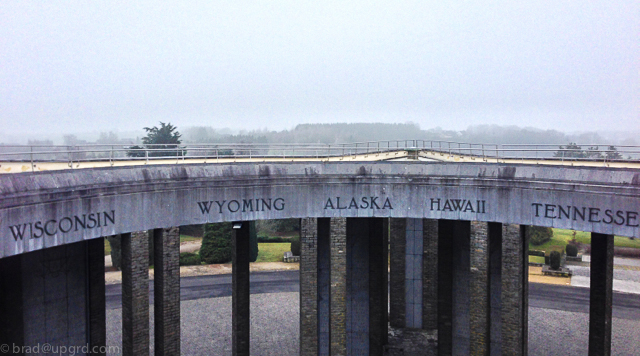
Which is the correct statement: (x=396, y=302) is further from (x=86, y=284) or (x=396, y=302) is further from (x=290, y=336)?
(x=86, y=284)

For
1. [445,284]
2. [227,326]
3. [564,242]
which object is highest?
[445,284]

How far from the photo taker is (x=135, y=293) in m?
19.7

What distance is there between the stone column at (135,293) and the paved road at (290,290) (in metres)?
16.0

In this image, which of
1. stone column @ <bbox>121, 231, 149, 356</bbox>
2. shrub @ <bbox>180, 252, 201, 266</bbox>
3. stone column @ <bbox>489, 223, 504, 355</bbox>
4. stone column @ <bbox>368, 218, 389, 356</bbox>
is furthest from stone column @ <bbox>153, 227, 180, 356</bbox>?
shrub @ <bbox>180, 252, 201, 266</bbox>

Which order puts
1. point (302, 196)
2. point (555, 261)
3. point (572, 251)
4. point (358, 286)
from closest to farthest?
point (302, 196) → point (358, 286) → point (555, 261) → point (572, 251)

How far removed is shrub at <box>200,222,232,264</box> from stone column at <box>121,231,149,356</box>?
2541 centimetres

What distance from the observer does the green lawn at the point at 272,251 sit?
4812 centimetres

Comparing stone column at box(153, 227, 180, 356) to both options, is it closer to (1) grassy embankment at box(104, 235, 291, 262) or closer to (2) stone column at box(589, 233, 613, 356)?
(2) stone column at box(589, 233, 613, 356)

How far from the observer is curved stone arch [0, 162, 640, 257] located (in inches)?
544

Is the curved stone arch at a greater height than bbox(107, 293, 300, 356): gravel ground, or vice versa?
the curved stone arch

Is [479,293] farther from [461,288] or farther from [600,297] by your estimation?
[600,297]

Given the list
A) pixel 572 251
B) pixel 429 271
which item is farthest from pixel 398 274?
pixel 572 251

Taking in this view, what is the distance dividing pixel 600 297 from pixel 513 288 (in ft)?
10.8

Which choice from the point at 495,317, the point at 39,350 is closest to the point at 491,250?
the point at 495,317
